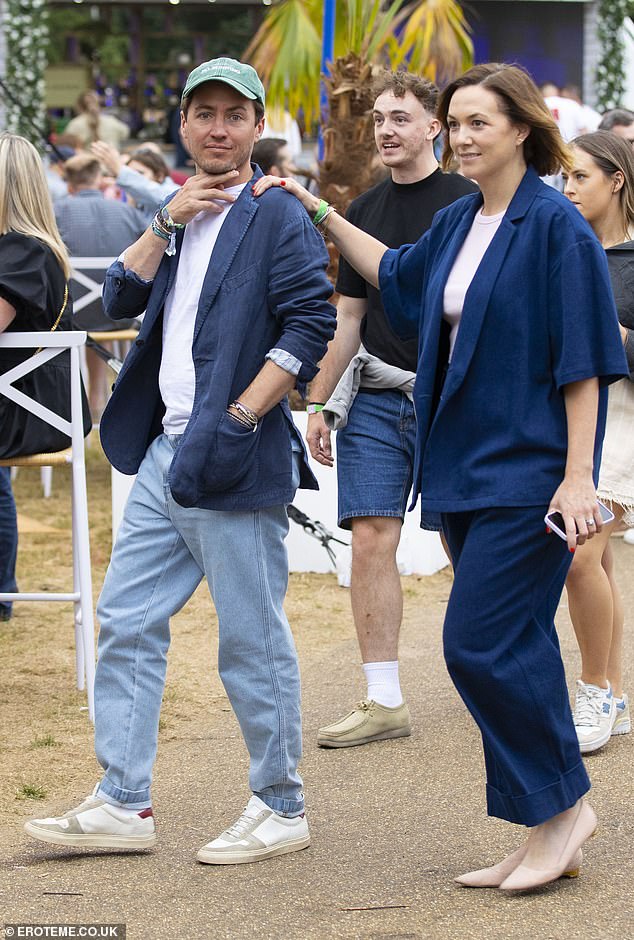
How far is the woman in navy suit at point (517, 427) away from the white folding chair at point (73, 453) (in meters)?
1.74

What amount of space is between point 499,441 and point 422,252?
0.61m

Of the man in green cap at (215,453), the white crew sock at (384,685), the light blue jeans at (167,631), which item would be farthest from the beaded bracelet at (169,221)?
the white crew sock at (384,685)

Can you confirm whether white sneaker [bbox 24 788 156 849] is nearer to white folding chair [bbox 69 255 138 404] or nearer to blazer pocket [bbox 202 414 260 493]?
blazer pocket [bbox 202 414 260 493]

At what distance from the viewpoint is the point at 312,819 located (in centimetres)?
390

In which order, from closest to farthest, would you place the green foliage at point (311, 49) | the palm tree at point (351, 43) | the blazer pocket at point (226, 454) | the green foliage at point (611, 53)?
the blazer pocket at point (226, 454) → the palm tree at point (351, 43) → the green foliage at point (311, 49) → the green foliage at point (611, 53)

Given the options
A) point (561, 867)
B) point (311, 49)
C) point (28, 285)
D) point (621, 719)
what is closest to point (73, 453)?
point (28, 285)

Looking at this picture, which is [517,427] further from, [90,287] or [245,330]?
[90,287]

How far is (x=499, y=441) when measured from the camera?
3.18m

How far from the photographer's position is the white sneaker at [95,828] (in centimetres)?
350

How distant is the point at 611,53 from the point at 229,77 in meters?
20.3

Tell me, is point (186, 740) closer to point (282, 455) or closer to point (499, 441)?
point (282, 455)

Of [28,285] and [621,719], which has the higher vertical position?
[28,285]

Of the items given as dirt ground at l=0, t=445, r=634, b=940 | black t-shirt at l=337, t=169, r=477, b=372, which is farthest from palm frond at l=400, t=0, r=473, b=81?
→ black t-shirt at l=337, t=169, r=477, b=372

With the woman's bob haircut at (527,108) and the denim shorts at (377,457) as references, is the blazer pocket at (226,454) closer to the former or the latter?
the woman's bob haircut at (527,108)
